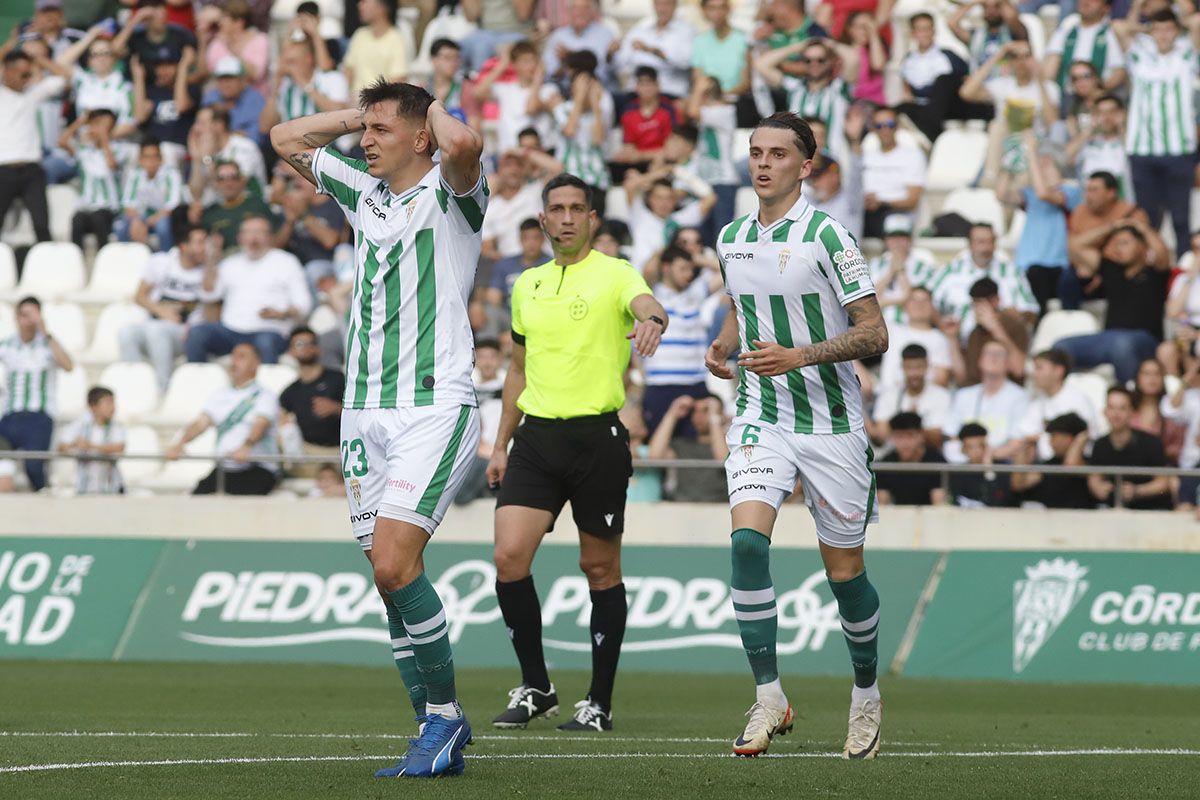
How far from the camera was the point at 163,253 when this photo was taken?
1920cm

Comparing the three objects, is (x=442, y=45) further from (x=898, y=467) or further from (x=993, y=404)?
(x=898, y=467)

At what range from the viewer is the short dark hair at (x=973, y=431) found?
15.3 m

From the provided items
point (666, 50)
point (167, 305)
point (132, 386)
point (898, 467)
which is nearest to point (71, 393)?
point (132, 386)

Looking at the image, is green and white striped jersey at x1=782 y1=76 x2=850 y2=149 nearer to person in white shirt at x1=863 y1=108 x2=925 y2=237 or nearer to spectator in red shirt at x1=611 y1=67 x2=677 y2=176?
person in white shirt at x1=863 y1=108 x2=925 y2=237

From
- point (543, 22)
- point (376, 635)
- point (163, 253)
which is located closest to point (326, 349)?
point (163, 253)

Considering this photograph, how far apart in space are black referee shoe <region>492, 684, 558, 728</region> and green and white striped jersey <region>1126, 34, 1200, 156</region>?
34.0 ft

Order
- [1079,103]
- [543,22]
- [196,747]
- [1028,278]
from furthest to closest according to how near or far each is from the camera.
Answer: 1. [543,22]
2. [1079,103]
3. [1028,278]
4. [196,747]

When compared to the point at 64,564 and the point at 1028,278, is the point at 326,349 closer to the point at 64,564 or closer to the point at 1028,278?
the point at 64,564

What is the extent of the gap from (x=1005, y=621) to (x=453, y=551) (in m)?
4.27

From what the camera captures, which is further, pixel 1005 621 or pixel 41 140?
pixel 41 140

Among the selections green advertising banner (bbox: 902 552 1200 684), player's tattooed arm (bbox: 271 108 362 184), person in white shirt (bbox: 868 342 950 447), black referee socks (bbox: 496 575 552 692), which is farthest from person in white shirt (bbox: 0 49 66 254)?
player's tattooed arm (bbox: 271 108 362 184)

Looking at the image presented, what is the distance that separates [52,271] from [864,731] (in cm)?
1393

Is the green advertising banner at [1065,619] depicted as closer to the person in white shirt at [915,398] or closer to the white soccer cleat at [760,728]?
the person in white shirt at [915,398]

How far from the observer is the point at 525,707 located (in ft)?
32.3
